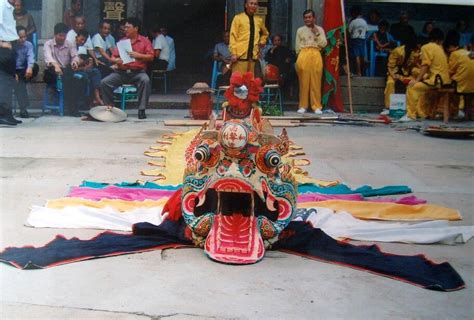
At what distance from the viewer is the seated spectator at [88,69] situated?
11.6 metres

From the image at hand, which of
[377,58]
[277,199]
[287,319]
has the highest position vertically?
[377,58]

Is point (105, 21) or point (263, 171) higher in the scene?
point (105, 21)

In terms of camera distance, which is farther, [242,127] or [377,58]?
[377,58]

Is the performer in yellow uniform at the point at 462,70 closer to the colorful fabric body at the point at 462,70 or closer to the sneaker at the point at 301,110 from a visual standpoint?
the colorful fabric body at the point at 462,70

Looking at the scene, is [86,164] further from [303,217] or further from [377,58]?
[377,58]

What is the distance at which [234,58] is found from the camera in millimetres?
11633

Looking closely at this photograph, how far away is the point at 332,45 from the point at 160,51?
10.0ft

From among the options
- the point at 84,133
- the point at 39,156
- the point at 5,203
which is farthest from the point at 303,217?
the point at 84,133

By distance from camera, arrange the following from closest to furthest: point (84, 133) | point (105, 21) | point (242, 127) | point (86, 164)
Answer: point (242, 127)
point (86, 164)
point (84, 133)
point (105, 21)

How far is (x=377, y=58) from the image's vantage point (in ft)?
45.7

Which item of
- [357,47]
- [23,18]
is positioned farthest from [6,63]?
[357,47]

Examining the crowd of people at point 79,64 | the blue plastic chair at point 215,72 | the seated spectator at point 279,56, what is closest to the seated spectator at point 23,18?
the crowd of people at point 79,64

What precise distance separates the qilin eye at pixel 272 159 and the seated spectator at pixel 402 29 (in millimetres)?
9978

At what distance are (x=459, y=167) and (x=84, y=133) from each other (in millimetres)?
4637
